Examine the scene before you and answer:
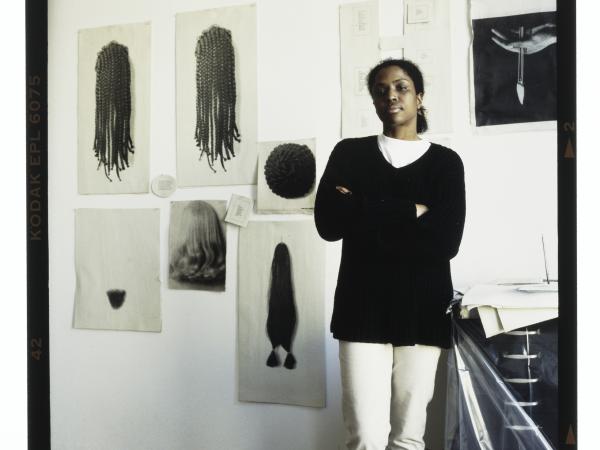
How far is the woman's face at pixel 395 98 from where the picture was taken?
4.86 feet

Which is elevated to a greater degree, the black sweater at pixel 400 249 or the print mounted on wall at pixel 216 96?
the print mounted on wall at pixel 216 96

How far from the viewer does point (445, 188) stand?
1434 millimetres

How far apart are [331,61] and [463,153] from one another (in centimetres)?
46

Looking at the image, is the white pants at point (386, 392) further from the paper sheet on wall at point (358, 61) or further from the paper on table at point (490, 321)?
the paper sheet on wall at point (358, 61)

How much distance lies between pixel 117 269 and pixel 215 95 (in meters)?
0.64

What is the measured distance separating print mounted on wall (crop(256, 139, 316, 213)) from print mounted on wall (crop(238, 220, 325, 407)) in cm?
6

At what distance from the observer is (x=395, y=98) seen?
150 cm

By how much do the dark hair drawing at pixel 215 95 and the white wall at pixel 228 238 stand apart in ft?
0.30

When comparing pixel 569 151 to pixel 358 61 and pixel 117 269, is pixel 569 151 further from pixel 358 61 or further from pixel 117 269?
pixel 117 269

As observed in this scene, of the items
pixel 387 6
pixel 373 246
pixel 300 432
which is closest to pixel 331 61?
pixel 387 6

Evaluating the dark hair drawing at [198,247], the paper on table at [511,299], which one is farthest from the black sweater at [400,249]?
the dark hair drawing at [198,247]

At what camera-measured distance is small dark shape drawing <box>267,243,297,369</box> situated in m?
1.63

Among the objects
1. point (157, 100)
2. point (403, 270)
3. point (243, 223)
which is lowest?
point (403, 270)

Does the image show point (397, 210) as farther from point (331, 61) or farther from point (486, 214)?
point (331, 61)
